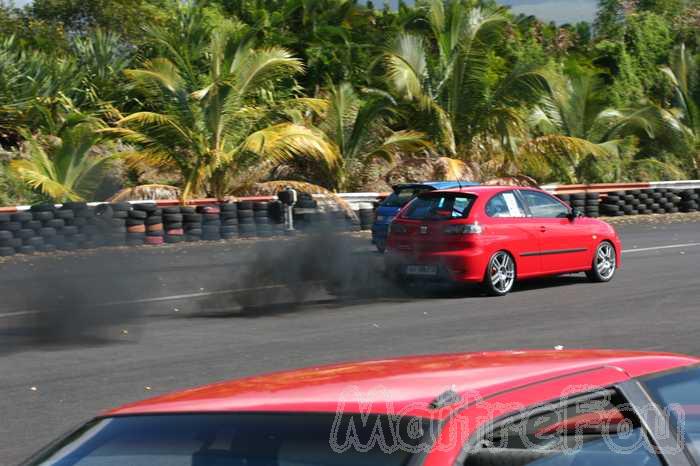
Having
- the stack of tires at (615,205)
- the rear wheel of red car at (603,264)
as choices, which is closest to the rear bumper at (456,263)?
the rear wheel of red car at (603,264)

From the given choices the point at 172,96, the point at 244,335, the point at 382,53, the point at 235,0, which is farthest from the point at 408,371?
the point at 235,0

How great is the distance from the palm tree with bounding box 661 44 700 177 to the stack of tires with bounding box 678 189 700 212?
17.1 ft

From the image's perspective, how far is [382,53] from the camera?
104ft

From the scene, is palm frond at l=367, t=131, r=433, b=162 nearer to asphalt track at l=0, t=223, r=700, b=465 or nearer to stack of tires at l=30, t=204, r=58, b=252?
stack of tires at l=30, t=204, r=58, b=252

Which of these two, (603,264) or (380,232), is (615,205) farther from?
(603,264)

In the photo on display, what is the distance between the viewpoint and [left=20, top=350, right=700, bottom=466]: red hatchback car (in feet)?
8.92

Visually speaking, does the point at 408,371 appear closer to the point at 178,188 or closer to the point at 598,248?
the point at 598,248

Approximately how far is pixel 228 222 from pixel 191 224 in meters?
0.88

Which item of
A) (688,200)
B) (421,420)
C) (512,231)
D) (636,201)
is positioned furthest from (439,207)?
(688,200)

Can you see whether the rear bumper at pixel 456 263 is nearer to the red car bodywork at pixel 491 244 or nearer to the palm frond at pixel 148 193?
the red car bodywork at pixel 491 244

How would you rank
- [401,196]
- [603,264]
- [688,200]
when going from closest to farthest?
[603,264], [401,196], [688,200]

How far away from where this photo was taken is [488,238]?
1494cm

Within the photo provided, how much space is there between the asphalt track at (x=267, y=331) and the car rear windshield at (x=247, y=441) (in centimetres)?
396

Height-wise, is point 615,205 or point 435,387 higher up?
point 435,387
